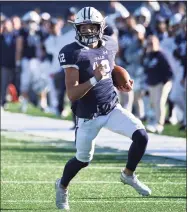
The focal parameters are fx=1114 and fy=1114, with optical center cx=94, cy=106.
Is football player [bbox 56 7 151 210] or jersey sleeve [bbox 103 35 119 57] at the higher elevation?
jersey sleeve [bbox 103 35 119 57]

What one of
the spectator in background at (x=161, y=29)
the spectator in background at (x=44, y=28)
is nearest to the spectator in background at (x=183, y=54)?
the spectator in background at (x=161, y=29)

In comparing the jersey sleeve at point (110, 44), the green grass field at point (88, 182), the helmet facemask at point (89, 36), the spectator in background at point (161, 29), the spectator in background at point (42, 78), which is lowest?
the green grass field at point (88, 182)

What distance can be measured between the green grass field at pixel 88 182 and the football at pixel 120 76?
1.02m

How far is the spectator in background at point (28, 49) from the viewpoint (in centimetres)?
2283

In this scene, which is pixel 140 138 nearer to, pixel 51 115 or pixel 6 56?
pixel 51 115

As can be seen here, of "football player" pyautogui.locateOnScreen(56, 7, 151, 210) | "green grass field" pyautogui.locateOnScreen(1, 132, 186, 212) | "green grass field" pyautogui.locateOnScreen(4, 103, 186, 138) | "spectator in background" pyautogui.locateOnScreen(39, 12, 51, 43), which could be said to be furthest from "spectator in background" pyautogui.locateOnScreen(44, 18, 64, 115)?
"football player" pyautogui.locateOnScreen(56, 7, 151, 210)

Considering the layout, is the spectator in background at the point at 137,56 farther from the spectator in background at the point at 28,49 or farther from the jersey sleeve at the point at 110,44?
the jersey sleeve at the point at 110,44

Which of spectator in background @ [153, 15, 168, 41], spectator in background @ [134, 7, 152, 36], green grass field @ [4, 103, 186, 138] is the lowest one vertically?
green grass field @ [4, 103, 186, 138]

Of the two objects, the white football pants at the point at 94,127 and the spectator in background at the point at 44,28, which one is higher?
the spectator in background at the point at 44,28

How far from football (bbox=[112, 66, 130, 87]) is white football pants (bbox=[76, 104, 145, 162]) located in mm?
386

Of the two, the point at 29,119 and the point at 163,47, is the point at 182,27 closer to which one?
the point at 163,47

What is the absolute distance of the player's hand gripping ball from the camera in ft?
30.8

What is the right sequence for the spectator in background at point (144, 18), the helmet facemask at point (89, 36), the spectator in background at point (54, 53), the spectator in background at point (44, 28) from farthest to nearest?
the spectator in background at point (44, 28) → the spectator in background at point (54, 53) → the spectator in background at point (144, 18) → the helmet facemask at point (89, 36)

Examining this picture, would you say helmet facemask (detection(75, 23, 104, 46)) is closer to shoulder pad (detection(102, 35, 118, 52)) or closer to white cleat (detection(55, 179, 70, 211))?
shoulder pad (detection(102, 35, 118, 52))
